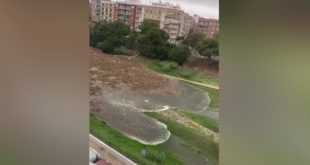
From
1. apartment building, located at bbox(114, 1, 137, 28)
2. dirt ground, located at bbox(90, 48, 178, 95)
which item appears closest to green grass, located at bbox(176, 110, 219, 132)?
dirt ground, located at bbox(90, 48, 178, 95)

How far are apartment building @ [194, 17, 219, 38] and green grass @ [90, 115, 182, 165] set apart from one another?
2.39 feet

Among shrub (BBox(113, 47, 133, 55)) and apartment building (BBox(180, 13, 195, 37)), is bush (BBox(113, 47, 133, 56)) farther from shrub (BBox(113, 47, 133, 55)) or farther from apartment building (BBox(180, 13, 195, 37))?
apartment building (BBox(180, 13, 195, 37))

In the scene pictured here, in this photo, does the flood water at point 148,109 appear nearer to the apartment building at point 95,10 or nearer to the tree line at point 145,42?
the tree line at point 145,42

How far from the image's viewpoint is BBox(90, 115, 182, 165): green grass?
217cm

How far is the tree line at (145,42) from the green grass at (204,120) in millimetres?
309

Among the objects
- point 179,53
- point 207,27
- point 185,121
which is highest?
point 207,27

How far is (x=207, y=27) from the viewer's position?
6.88ft

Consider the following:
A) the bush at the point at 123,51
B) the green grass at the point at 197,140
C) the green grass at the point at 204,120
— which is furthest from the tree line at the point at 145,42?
the green grass at the point at 197,140

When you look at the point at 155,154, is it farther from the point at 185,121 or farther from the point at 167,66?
the point at 167,66

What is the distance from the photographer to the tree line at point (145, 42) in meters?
2.13

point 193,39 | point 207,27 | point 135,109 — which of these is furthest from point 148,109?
point 207,27

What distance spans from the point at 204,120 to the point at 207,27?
0.55 metres
